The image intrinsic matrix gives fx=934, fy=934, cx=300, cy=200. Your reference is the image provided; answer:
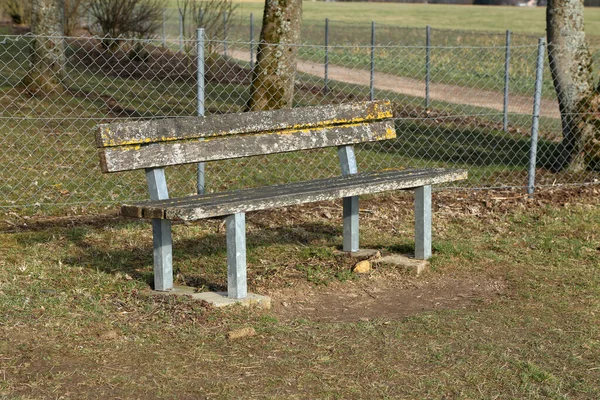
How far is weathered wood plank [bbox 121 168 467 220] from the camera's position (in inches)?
192

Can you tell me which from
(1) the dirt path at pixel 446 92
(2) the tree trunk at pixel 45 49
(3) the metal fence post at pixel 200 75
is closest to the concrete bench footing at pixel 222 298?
(3) the metal fence post at pixel 200 75

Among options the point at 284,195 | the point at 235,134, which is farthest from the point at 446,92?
the point at 284,195

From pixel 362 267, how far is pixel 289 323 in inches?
46.5

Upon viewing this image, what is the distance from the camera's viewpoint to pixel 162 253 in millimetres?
5266

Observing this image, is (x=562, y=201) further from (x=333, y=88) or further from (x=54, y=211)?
(x=333, y=88)

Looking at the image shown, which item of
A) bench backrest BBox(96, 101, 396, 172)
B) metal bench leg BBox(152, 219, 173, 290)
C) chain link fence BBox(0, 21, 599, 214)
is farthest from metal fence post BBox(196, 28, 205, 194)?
metal bench leg BBox(152, 219, 173, 290)

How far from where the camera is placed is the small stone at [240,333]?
4711 millimetres

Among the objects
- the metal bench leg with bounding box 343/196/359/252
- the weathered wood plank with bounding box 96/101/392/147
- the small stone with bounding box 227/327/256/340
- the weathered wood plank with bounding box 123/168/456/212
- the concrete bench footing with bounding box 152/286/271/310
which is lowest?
the small stone with bounding box 227/327/256/340

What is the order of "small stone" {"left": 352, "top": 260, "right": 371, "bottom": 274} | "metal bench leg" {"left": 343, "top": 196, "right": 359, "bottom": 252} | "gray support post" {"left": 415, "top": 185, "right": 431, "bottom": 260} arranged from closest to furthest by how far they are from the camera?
"small stone" {"left": 352, "top": 260, "right": 371, "bottom": 274}, "gray support post" {"left": 415, "top": 185, "right": 431, "bottom": 260}, "metal bench leg" {"left": 343, "top": 196, "right": 359, "bottom": 252}

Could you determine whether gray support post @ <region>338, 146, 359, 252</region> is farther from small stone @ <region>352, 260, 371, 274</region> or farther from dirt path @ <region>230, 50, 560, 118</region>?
dirt path @ <region>230, 50, 560, 118</region>

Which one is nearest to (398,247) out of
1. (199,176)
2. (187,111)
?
(199,176)

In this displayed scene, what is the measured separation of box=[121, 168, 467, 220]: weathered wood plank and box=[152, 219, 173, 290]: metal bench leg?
165mm

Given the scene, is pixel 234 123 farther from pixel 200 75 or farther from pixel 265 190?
pixel 200 75

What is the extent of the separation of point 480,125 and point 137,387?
32.9 ft
